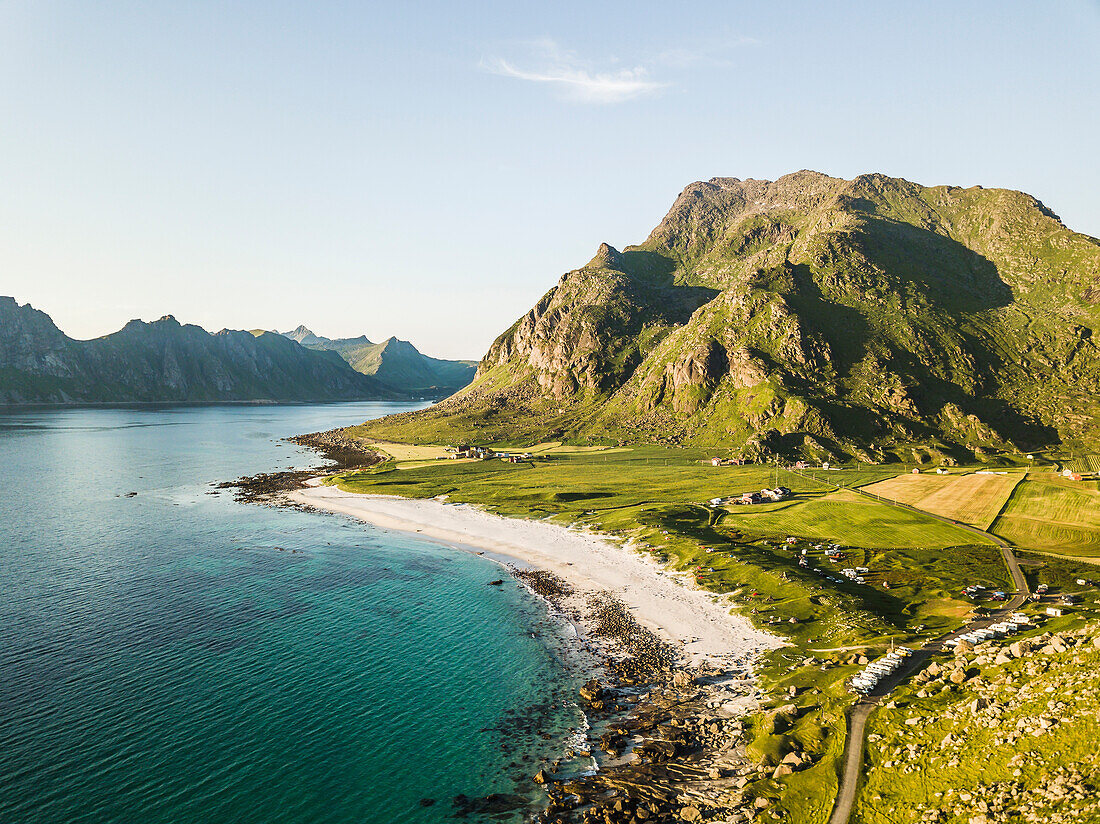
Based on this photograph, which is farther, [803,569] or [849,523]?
[849,523]

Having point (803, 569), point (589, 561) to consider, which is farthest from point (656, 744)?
point (589, 561)

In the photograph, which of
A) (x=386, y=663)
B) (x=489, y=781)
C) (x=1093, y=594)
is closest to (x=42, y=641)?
(x=386, y=663)

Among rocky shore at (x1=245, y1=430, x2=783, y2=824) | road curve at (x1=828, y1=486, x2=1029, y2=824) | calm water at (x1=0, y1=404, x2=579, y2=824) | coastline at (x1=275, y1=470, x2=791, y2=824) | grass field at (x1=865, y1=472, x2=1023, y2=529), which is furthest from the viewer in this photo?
grass field at (x1=865, y1=472, x2=1023, y2=529)

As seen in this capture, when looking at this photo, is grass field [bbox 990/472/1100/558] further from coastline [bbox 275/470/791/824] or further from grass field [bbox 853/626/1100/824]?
grass field [bbox 853/626/1100/824]

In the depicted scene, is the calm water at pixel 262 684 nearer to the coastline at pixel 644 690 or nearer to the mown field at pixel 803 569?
the coastline at pixel 644 690

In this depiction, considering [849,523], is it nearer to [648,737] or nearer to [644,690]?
[644,690]

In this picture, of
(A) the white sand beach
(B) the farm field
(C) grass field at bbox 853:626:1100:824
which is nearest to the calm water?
(A) the white sand beach
